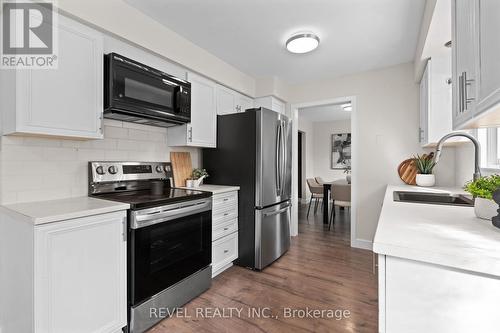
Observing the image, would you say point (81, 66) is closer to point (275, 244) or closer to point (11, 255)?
point (11, 255)

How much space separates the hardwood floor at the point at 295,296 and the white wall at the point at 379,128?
756mm

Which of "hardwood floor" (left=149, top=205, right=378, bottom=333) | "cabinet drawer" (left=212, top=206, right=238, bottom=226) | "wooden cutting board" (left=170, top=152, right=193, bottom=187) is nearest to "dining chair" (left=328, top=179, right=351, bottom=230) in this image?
"hardwood floor" (left=149, top=205, right=378, bottom=333)

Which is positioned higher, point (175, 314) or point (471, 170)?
→ point (471, 170)

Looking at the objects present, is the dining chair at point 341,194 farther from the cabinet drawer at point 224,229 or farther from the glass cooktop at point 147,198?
the glass cooktop at point 147,198

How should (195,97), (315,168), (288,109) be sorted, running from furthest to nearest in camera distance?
(315,168)
(288,109)
(195,97)

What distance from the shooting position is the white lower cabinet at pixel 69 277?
129cm

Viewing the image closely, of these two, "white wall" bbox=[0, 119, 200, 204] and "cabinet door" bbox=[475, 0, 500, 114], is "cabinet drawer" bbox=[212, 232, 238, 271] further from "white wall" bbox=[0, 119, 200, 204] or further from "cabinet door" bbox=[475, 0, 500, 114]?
"cabinet door" bbox=[475, 0, 500, 114]

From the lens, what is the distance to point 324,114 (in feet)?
21.8

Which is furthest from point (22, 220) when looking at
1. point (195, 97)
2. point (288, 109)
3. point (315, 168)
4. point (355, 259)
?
point (315, 168)

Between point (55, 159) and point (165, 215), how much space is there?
3.04ft

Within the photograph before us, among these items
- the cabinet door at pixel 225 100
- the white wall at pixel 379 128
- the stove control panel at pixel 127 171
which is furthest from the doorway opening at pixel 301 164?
the stove control panel at pixel 127 171

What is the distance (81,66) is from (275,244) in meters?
2.55

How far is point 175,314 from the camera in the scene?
1912 millimetres

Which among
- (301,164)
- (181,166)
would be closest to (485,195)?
(181,166)
